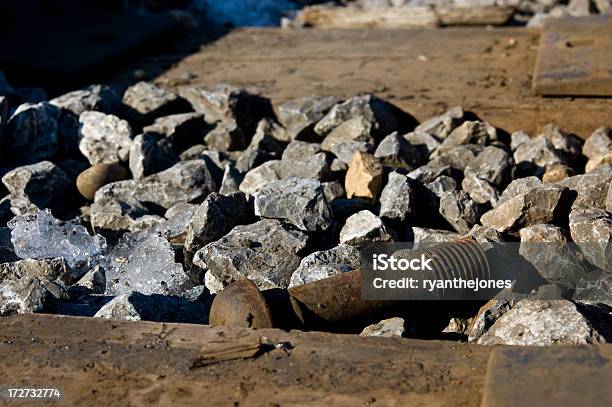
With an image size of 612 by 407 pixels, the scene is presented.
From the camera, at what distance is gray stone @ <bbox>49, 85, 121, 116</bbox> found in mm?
4758

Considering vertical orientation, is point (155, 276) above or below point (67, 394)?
below

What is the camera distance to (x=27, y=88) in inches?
203

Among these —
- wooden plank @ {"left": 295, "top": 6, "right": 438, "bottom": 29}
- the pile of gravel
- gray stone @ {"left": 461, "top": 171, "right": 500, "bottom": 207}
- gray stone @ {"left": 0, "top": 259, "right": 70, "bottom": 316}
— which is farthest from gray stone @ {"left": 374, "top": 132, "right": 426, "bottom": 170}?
wooden plank @ {"left": 295, "top": 6, "right": 438, "bottom": 29}

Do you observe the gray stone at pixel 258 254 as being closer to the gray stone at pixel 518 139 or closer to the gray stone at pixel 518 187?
the gray stone at pixel 518 187

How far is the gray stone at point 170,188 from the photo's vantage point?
13.1ft

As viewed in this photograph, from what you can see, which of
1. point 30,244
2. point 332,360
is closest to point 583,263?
point 332,360

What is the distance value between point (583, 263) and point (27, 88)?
3.61 m

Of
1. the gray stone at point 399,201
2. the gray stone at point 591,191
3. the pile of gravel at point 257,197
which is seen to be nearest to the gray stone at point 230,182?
the pile of gravel at point 257,197

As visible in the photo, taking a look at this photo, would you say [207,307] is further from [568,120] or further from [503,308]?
[568,120]

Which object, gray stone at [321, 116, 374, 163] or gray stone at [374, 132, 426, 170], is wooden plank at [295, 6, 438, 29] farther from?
gray stone at [374, 132, 426, 170]

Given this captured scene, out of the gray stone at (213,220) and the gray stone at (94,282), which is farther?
the gray stone at (213,220)

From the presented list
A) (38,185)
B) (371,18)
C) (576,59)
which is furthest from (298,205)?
(371,18)

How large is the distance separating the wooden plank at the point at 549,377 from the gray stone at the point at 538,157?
203 cm

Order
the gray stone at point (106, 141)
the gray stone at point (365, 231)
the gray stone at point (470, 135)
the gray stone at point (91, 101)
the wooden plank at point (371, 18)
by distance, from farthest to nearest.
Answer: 1. the wooden plank at point (371, 18)
2. the gray stone at point (91, 101)
3. the gray stone at point (106, 141)
4. the gray stone at point (470, 135)
5. the gray stone at point (365, 231)
